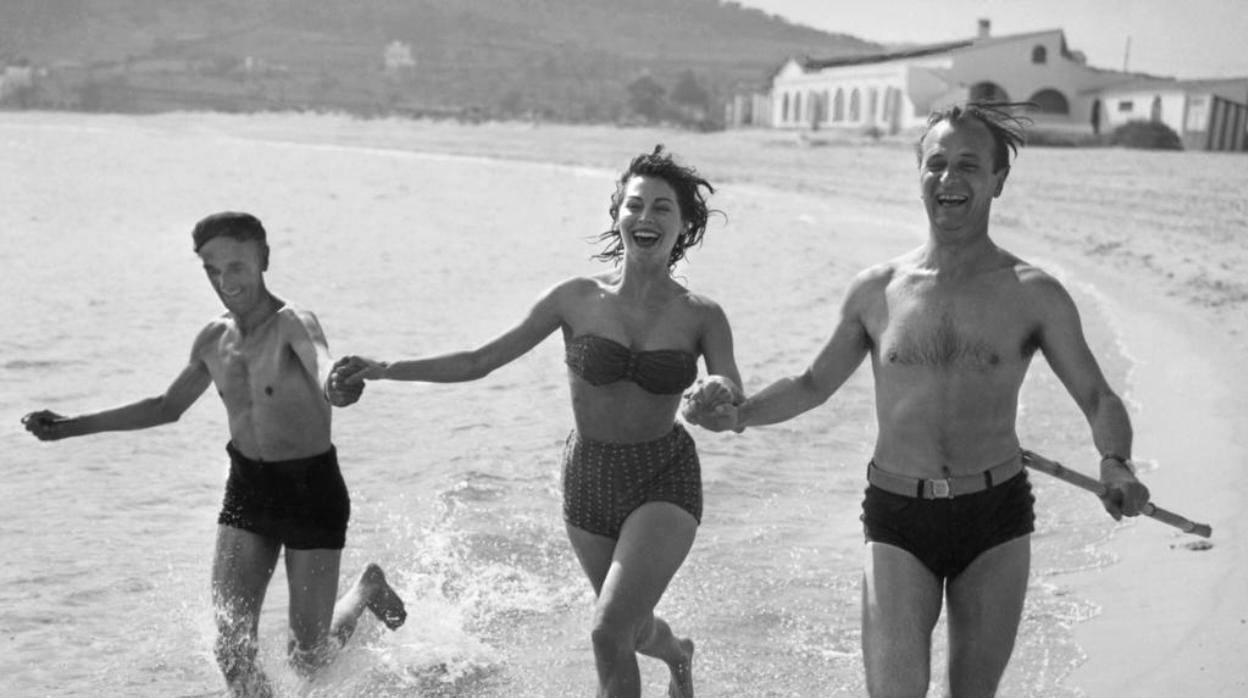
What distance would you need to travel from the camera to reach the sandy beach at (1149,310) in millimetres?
6027

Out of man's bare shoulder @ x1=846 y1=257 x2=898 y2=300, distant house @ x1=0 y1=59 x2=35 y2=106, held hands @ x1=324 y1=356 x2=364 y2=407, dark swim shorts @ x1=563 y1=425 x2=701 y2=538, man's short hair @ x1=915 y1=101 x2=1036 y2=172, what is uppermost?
man's short hair @ x1=915 y1=101 x2=1036 y2=172

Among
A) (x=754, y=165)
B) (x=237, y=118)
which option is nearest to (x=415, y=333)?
(x=754, y=165)

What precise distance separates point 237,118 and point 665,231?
8495 centimetres

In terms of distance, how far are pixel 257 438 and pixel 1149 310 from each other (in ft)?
40.9

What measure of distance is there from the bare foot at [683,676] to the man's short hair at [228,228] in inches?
84.1

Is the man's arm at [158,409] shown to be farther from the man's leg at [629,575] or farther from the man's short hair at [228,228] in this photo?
the man's leg at [629,575]

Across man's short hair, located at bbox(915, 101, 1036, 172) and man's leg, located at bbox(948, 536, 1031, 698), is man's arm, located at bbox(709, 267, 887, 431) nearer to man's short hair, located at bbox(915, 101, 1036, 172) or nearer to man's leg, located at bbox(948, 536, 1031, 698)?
man's short hair, located at bbox(915, 101, 1036, 172)

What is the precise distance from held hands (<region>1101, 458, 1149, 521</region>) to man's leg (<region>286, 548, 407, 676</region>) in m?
2.84

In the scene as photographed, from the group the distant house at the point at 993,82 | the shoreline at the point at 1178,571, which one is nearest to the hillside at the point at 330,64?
the distant house at the point at 993,82

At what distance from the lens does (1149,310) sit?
15.8 meters

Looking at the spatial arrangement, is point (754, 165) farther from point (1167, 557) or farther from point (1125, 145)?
point (1167, 557)

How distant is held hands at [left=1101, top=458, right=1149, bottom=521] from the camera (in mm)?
3824

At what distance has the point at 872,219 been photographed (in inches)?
1081

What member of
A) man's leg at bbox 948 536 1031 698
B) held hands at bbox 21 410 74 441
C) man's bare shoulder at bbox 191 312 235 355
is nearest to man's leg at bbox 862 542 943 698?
man's leg at bbox 948 536 1031 698
